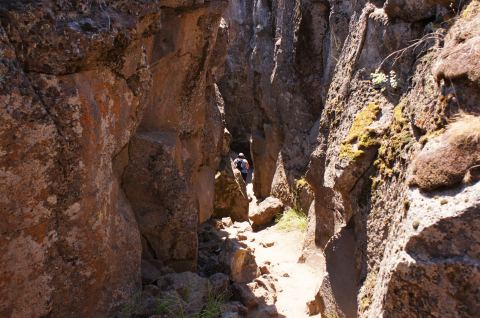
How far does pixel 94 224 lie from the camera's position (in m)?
4.67

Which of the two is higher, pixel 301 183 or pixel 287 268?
pixel 301 183

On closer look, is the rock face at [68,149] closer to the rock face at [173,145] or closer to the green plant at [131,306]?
the green plant at [131,306]

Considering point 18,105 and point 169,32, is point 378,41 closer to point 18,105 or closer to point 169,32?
point 169,32

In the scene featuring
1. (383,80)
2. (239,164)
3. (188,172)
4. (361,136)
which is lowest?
(239,164)

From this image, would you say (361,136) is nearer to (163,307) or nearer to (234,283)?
(163,307)

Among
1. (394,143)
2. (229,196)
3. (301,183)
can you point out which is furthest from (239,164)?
(394,143)

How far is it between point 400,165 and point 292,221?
6188 millimetres

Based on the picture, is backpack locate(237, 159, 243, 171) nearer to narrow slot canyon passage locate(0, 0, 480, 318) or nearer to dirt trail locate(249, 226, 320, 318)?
dirt trail locate(249, 226, 320, 318)

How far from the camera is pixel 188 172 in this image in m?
8.52

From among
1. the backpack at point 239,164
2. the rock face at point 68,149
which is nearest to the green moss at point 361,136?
the rock face at point 68,149

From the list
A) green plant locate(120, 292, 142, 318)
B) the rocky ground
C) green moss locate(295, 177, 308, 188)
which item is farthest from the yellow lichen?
green moss locate(295, 177, 308, 188)

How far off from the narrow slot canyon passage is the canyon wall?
0.05 ft

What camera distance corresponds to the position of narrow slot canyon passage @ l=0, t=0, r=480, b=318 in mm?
3277

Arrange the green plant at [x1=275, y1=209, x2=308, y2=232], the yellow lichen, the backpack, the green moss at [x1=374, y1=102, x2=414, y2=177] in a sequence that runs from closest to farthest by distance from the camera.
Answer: the yellow lichen, the green moss at [x1=374, y1=102, x2=414, y2=177], the green plant at [x1=275, y1=209, x2=308, y2=232], the backpack
